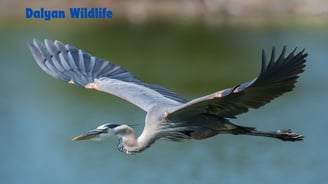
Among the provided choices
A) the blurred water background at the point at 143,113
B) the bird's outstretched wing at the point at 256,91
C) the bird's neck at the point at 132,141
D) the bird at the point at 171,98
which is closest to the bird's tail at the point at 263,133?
the bird at the point at 171,98

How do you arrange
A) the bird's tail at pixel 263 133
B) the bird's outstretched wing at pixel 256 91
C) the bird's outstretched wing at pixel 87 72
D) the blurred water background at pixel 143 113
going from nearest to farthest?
the bird's outstretched wing at pixel 256 91 → the bird's tail at pixel 263 133 → the bird's outstretched wing at pixel 87 72 → the blurred water background at pixel 143 113

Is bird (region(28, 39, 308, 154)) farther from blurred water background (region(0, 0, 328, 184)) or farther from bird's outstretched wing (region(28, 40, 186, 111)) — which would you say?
blurred water background (region(0, 0, 328, 184))

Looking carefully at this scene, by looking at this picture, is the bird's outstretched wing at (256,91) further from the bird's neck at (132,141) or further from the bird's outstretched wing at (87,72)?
the bird's outstretched wing at (87,72)

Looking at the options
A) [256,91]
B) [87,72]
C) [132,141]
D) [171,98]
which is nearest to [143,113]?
[87,72]

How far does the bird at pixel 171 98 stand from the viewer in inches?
180

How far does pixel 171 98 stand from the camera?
5.70 metres

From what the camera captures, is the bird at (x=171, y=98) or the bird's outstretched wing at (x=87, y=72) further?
the bird's outstretched wing at (x=87, y=72)

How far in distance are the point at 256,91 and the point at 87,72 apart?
1.84m

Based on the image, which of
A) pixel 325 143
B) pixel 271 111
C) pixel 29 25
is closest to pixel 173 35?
pixel 29 25

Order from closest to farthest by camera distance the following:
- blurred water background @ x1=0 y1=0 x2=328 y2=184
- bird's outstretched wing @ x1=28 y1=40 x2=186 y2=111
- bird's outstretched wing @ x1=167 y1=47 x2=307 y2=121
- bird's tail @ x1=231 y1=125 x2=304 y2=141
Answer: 1. bird's outstretched wing @ x1=167 y1=47 x2=307 y2=121
2. bird's tail @ x1=231 y1=125 x2=304 y2=141
3. bird's outstretched wing @ x1=28 y1=40 x2=186 y2=111
4. blurred water background @ x1=0 y1=0 x2=328 y2=184

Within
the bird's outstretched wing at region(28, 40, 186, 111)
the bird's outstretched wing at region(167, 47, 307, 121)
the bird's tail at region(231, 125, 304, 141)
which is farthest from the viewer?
the bird's outstretched wing at region(28, 40, 186, 111)

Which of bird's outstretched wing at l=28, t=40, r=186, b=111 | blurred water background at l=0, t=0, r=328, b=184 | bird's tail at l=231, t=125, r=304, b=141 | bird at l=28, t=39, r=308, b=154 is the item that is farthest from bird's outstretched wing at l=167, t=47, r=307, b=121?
blurred water background at l=0, t=0, r=328, b=184

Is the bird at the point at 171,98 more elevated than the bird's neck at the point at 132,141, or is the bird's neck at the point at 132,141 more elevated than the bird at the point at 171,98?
the bird at the point at 171,98

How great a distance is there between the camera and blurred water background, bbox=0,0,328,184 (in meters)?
9.43
